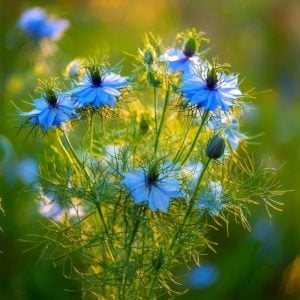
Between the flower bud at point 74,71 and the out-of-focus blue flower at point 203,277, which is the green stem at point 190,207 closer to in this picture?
the flower bud at point 74,71

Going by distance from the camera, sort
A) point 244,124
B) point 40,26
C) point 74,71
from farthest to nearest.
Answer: point 244,124 → point 40,26 → point 74,71

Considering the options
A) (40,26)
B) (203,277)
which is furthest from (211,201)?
(40,26)

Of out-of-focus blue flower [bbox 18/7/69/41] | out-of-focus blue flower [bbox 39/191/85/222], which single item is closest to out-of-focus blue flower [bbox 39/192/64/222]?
out-of-focus blue flower [bbox 39/191/85/222]

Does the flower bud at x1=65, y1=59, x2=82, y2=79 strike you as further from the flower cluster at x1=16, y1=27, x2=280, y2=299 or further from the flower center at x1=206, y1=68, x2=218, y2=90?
the flower center at x1=206, y1=68, x2=218, y2=90

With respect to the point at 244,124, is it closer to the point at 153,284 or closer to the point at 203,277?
the point at 203,277

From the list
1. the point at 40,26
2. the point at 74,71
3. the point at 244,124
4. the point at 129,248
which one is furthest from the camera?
the point at 244,124

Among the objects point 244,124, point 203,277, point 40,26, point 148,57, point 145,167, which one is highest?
point 40,26

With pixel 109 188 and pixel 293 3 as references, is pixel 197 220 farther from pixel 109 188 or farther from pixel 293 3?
pixel 293 3

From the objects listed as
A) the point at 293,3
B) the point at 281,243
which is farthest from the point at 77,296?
the point at 293,3
